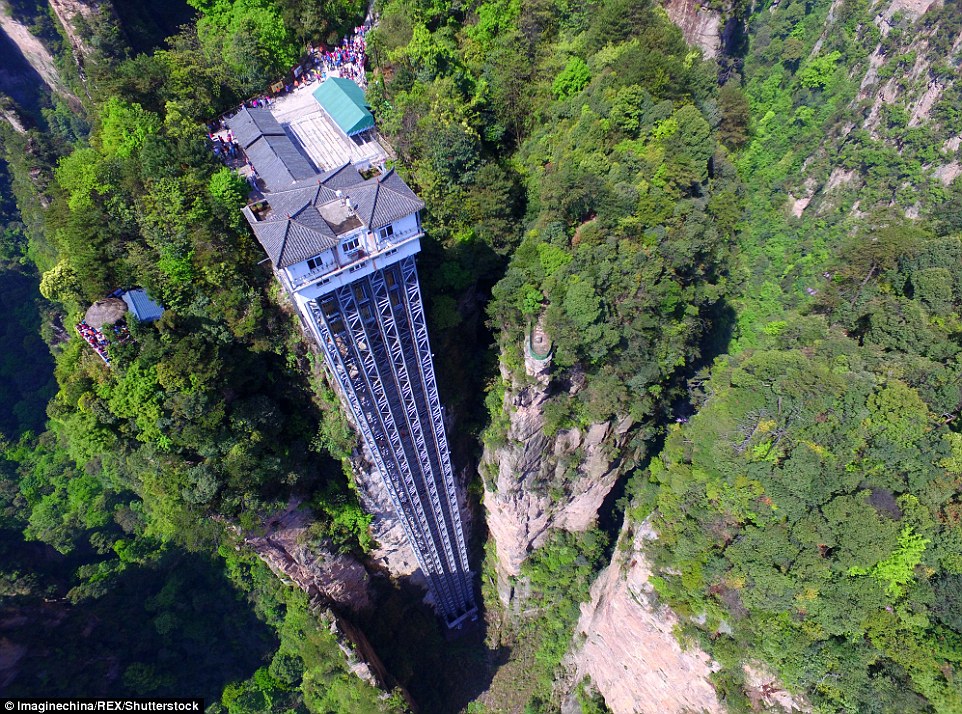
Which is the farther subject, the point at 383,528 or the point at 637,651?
the point at 383,528

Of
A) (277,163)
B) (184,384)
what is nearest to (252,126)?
(277,163)

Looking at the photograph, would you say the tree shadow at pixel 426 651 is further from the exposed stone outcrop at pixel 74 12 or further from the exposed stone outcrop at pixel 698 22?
the exposed stone outcrop at pixel 698 22

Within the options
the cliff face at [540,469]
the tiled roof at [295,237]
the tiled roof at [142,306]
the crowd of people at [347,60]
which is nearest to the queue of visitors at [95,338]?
the tiled roof at [142,306]

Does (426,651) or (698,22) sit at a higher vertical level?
(698,22)

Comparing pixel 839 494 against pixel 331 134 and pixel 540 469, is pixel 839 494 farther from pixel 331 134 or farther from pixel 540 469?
pixel 331 134

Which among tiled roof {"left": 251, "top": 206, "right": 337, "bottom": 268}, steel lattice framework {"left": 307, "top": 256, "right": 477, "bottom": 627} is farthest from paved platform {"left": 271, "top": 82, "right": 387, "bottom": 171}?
steel lattice framework {"left": 307, "top": 256, "right": 477, "bottom": 627}

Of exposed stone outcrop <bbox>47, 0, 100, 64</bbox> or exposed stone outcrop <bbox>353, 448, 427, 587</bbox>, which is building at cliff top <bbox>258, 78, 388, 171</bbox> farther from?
exposed stone outcrop <bbox>47, 0, 100, 64</bbox>
